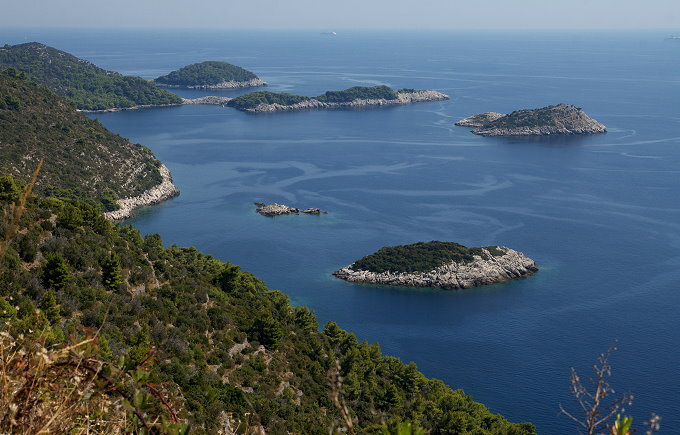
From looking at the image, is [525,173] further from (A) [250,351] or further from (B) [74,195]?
(A) [250,351]

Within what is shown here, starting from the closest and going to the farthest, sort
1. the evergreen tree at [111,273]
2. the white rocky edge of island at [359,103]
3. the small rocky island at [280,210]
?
the evergreen tree at [111,273]
the small rocky island at [280,210]
the white rocky edge of island at [359,103]

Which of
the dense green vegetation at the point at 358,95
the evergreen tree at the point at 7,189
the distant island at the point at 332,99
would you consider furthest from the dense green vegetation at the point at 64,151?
the dense green vegetation at the point at 358,95

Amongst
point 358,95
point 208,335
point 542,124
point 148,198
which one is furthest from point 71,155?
point 358,95

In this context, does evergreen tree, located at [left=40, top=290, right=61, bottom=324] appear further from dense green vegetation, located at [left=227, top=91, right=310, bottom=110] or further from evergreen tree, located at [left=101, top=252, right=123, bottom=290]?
dense green vegetation, located at [left=227, top=91, right=310, bottom=110]

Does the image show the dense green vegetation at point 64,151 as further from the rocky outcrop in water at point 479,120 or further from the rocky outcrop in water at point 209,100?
the rocky outcrop in water at point 209,100

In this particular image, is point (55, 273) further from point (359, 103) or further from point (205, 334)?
point (359, 103)

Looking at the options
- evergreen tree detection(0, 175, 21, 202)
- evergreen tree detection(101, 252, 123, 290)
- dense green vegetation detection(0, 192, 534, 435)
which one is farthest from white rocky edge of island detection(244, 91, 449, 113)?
evergreen tree detection(101, 252, 123, 290)
